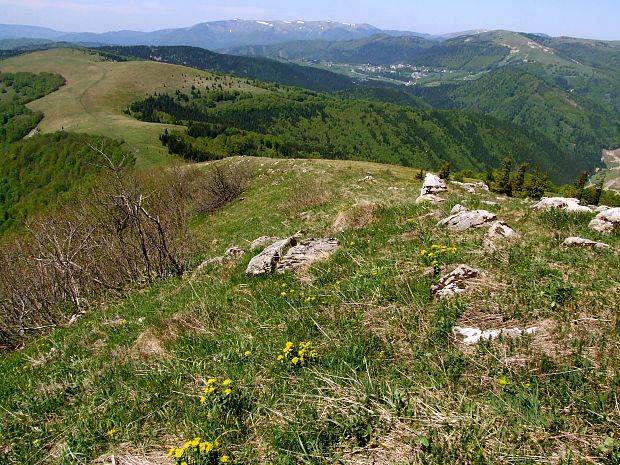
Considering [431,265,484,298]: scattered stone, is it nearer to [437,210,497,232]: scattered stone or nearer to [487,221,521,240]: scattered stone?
[487,221,521,240]: scattered stone

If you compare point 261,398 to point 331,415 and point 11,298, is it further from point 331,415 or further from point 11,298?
point 11,298

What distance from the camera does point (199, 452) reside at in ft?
11.2

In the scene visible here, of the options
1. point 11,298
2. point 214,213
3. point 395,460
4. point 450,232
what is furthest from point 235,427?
point 214,213

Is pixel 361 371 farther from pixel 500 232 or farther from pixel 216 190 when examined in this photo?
pixel 216 190

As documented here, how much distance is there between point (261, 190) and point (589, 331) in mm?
31289

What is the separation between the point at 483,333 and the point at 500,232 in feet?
11.9

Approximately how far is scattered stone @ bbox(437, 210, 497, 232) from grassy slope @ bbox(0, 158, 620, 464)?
0.62m

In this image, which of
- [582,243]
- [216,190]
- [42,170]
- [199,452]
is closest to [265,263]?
[199,452]

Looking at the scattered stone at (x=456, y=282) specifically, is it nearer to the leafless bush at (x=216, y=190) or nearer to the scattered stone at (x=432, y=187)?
the scattered stone at (x=432, y=187)

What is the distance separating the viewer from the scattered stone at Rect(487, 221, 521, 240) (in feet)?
23.4

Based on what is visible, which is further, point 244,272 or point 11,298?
point 11,298

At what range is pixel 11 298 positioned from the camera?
573 inches

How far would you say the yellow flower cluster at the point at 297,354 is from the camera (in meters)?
4.47

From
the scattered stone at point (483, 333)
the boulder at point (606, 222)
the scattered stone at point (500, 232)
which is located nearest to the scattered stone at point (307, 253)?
the scattered stone at point (500, 232)
